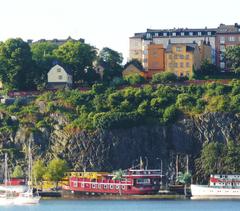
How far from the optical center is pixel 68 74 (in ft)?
639

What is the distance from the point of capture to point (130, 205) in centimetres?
16050

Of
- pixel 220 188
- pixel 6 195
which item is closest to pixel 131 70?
pixel 220 188

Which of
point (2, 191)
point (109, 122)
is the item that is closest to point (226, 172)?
point (109, 122)

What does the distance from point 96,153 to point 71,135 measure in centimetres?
425

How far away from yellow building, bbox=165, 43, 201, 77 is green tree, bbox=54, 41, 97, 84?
34.0 ft

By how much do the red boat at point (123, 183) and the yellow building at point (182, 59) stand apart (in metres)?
28.8

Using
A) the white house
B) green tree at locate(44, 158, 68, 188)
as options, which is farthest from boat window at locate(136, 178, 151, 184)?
the white house

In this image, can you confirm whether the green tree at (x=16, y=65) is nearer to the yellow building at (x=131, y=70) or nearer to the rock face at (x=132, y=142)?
the yellow building at (x=131, y=70)

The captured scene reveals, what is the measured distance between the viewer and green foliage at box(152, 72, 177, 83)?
628 feet

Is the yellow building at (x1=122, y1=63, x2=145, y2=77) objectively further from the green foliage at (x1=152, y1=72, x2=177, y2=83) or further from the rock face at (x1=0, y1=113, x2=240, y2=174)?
the rock face at (x1=0, y1=113, x2=240, y2=174)

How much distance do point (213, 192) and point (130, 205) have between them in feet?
44.8

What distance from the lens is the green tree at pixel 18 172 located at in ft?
565

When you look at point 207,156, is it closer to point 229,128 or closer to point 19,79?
point 229,128

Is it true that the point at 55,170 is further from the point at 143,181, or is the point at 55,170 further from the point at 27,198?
the point at 143,181
